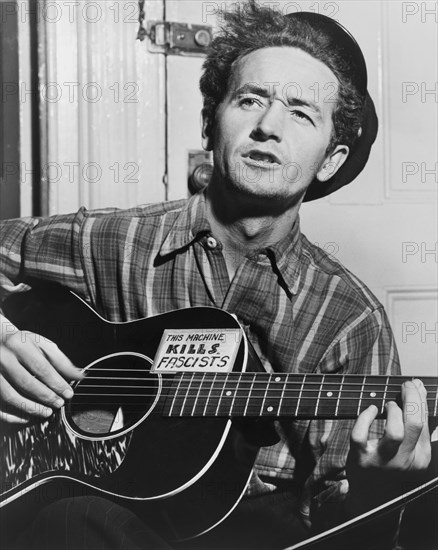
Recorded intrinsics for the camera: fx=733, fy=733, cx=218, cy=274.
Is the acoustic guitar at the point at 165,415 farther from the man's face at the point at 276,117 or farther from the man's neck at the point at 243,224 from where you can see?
the man's face at the point at 276,117

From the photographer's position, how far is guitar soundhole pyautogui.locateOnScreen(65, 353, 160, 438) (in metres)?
1.11

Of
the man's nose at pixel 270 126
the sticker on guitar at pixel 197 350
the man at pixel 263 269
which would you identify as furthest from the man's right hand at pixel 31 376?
the man's nose at pixel 270 126

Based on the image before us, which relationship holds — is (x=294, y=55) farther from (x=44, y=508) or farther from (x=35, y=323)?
(x=44, y=508)

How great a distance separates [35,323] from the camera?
3.90 ft

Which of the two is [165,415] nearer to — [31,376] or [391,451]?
[31,376]

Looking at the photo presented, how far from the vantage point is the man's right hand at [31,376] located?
114 cm

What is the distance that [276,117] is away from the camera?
1.15 meters

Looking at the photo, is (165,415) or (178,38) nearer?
(165,415)

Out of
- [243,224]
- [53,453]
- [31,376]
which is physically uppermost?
[243,224]

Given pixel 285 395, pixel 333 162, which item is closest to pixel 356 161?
pixel 333 162

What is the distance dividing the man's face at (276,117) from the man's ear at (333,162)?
3cm

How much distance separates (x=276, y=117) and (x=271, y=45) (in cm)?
12

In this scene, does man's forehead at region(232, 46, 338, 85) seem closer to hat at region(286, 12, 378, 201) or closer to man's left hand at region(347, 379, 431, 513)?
hat at region(286, 12, 378, 201)

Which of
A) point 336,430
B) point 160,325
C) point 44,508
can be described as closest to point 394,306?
point 336,430
